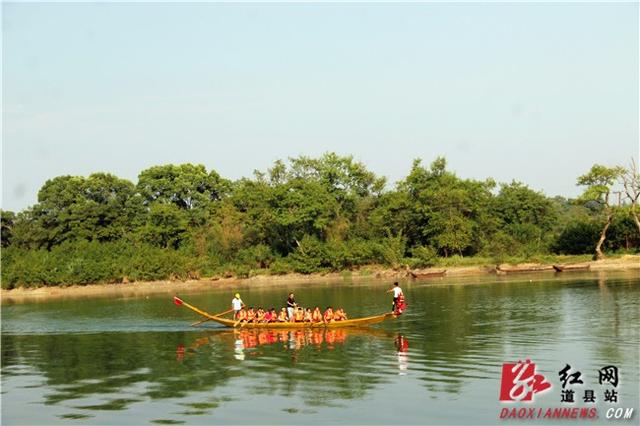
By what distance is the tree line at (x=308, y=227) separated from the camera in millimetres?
72562

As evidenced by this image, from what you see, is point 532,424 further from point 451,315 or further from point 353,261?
point 353,261

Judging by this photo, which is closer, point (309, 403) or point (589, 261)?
point (309, 403)

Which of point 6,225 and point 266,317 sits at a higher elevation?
point 6,225

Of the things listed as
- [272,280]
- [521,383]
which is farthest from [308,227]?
[521,383]

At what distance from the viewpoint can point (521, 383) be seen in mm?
20500

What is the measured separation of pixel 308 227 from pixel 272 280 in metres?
8.04

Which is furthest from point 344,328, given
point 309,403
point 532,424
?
point 532,424

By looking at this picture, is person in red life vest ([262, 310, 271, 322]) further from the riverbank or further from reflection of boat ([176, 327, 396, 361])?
the riverbank

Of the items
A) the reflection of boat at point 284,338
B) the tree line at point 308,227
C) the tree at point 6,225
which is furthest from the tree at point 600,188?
the tree at point 6,225

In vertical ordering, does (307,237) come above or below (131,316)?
above

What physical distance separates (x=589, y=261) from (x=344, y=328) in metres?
40.1

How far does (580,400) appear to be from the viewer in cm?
1878

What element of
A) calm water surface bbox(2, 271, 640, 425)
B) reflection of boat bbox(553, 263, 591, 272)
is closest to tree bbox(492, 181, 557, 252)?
reflection of boat bbox(553, 263, 591, 272)

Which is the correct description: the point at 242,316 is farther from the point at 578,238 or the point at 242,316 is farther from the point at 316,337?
the point at 578,238
